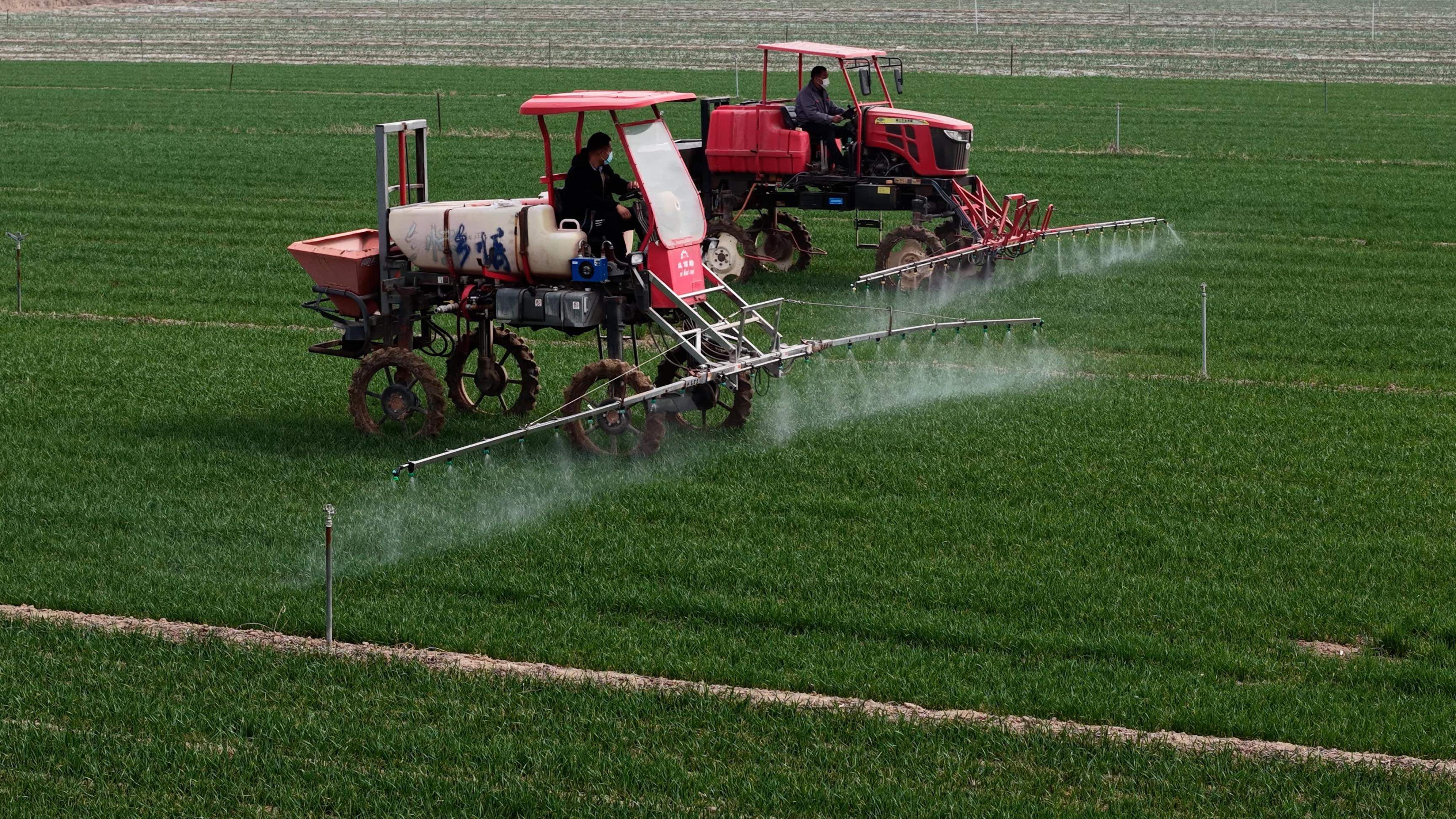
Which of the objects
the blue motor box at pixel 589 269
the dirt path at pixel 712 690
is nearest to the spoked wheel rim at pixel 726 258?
the blue motor box at pixel 589 269

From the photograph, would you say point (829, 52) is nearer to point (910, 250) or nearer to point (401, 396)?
point (910, 250)

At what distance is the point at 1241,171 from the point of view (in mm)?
31766

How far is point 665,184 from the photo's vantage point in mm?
14547

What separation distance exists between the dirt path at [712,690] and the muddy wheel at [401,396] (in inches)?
167

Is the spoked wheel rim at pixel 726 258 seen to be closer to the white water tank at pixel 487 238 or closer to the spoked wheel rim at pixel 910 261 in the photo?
the spoked wheel rim at pixel 910 261

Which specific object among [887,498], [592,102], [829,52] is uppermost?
[829,52]

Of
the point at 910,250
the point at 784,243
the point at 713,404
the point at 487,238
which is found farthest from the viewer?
the point at 784,243

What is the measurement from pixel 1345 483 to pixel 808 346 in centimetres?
427

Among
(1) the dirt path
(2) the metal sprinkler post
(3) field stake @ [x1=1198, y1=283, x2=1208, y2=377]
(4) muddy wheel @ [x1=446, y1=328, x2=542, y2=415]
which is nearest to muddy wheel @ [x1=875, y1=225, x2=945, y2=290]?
(3) field stake @ [x1=1198, y1=283, x2=1208, y2=377]

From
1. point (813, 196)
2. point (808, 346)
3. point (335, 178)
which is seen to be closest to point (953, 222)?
point (813, 196)

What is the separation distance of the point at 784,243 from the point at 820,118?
1.91 meters

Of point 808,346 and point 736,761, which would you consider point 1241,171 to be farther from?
point 736,761

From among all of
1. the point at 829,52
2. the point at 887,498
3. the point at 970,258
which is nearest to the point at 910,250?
the point at 970,258

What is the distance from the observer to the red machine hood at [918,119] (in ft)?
73.0
